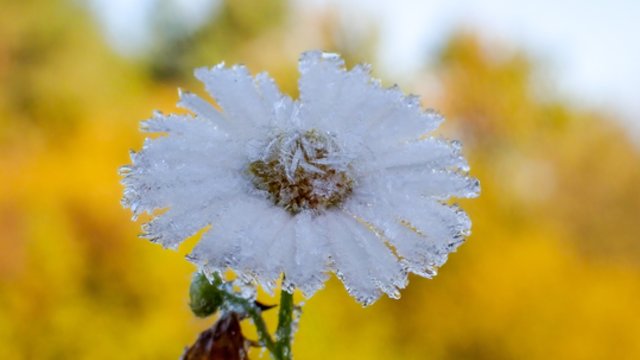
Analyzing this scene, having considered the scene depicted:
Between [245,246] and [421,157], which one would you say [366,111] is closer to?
[421,157]

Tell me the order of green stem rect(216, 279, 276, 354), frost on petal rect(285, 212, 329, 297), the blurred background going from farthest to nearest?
the blurred background < green stem rect(216, 279, 276, 354) < frost on petal rect(285, 212, 329, 297)

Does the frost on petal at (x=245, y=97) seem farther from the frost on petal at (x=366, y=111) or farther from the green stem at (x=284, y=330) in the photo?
the green stem at (x=284, y=330)

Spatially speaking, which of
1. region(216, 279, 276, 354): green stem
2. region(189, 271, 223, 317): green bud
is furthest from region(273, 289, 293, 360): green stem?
region(189, 271, 223, 317): green bud

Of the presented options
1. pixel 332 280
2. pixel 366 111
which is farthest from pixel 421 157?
pixel 332 280

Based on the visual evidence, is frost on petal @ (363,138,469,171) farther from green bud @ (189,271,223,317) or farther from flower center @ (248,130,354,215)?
green bud @ (189,271,223,317)

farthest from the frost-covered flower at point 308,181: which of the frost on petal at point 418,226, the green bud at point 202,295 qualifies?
the green bud at point 202,295

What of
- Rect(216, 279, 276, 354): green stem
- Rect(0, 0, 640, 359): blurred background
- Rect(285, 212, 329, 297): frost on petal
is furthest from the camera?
Rect(0, 0, 640, 359): blurred background

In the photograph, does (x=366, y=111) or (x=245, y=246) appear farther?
(x=366, y=111)
